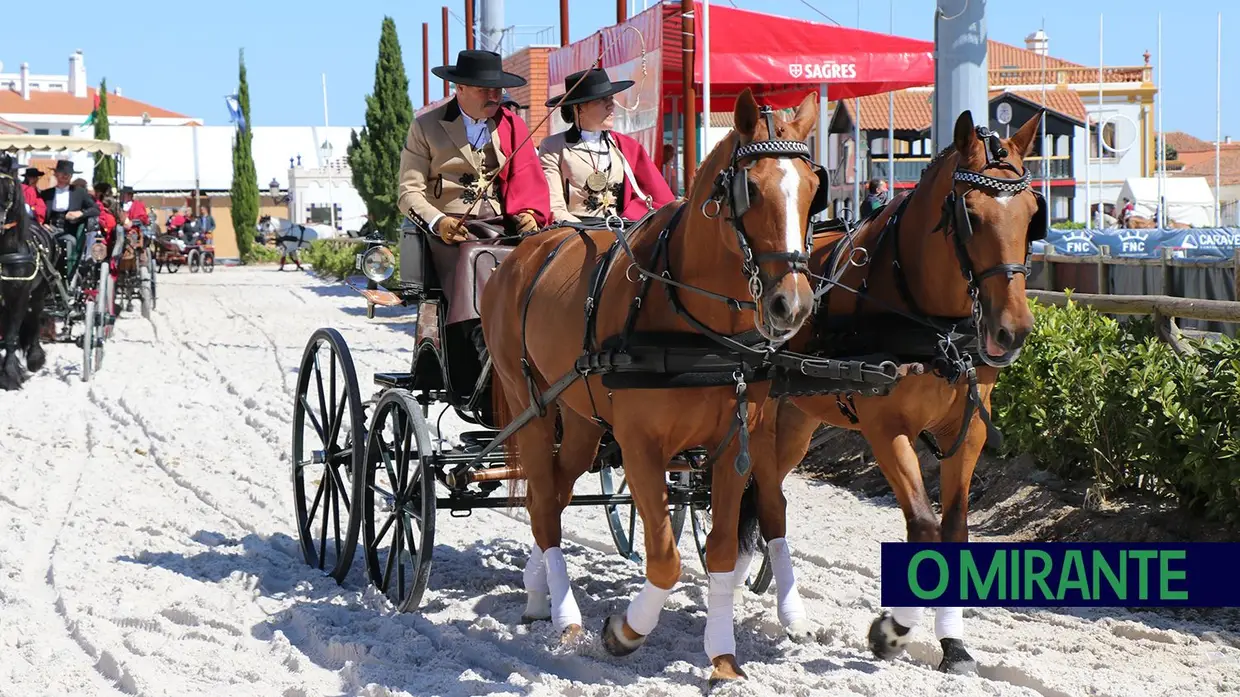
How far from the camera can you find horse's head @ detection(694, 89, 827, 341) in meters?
4.32

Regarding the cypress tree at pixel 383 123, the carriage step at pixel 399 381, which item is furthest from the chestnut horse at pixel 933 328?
the cypress tree at pixel 383 123

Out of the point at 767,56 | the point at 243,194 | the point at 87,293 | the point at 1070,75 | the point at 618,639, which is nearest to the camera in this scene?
the point at 618,639

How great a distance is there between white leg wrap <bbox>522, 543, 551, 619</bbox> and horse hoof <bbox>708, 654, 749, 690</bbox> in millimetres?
1231

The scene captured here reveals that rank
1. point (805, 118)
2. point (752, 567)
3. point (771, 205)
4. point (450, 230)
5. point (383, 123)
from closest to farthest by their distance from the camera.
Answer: point (771, 205) < point (805, 118) < point (450, 230) < point (752, 567) < point (383, 123)

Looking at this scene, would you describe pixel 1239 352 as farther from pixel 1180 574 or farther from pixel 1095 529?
pixel 1180 574

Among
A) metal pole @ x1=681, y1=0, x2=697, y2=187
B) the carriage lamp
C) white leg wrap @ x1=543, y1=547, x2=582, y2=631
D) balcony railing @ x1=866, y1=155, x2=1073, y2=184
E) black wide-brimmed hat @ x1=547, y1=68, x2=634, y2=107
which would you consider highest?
balcony railing @ x1=866, y1=155, x2=1073, y2=184

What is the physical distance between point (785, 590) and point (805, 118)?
1960mm

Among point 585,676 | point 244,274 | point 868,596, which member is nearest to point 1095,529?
point 868,596

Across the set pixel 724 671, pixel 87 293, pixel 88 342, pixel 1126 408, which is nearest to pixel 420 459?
pixel 724 671

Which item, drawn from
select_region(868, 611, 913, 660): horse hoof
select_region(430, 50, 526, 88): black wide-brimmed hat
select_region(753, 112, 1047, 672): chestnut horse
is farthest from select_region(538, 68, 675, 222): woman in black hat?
select_region(868, 611, 913, 660): horse hoof

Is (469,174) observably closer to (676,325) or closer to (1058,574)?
(676,325)

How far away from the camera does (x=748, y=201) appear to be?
4.44m

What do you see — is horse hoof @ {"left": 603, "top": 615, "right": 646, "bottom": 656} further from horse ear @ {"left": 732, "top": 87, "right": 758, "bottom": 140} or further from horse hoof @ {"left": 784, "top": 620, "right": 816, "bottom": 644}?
horse ear @ {"left": 732, "top": 87, "right": 758, "bottom": 140}

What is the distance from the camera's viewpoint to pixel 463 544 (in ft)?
25.2
